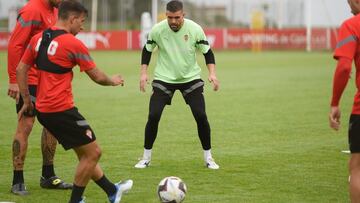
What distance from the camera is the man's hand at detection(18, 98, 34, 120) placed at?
7.69 m

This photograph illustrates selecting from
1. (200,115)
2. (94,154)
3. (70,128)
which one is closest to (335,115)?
(94,154)

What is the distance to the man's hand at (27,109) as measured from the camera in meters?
7.69

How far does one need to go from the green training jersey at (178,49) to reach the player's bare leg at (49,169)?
1.95m

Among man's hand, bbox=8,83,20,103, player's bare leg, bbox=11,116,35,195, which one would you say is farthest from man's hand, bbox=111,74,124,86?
player's bare leg, bbox=11,116,35,195

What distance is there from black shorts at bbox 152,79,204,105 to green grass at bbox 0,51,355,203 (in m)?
0.98

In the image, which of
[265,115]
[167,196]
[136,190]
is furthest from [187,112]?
[167,196]

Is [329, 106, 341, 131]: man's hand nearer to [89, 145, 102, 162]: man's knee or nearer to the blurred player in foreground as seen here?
the blurred player in foreground

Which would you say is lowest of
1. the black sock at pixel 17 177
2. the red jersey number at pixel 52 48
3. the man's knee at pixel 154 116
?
the black sock at pixel 17 177

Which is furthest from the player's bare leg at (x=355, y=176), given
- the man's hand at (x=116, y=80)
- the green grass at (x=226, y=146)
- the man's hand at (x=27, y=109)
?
the man's hand at (x=27, y=109)

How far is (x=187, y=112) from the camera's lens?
16.1m

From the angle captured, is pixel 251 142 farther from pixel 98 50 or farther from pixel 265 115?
pixel 98 50

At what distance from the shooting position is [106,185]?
7570 mm

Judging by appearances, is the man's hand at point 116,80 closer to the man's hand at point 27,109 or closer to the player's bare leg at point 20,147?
the man's hand at point 27,109

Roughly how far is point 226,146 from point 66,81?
4960mm
